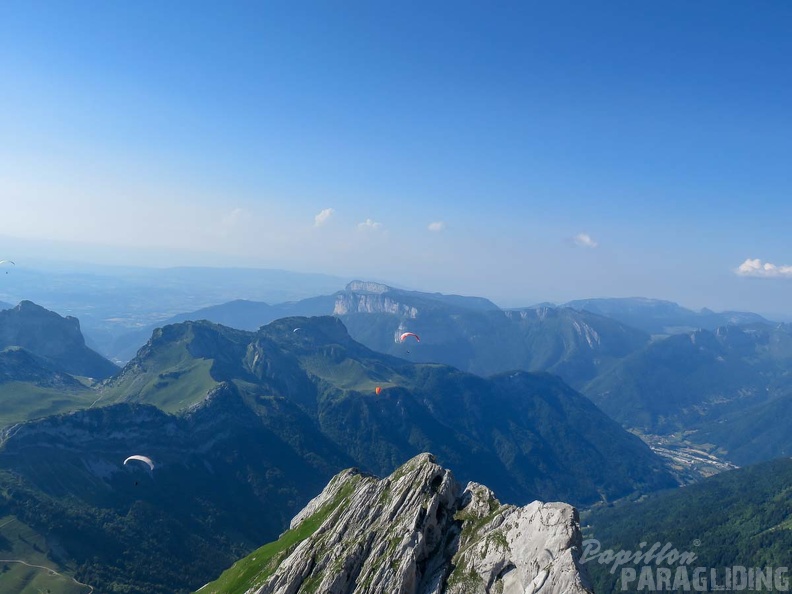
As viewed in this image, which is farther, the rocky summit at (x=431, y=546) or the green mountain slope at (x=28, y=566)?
the green mountain slope at (x=28, y=566)

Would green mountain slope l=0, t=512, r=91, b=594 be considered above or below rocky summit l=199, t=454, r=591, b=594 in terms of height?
below

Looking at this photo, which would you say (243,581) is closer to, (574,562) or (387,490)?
(387,490)

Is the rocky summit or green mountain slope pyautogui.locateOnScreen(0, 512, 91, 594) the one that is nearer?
the rocky summit

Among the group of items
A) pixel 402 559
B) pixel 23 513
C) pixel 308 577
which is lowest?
pixel 23 513

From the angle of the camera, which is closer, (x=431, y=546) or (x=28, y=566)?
(x=431, y=546)

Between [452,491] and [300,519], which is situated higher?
[452,491]

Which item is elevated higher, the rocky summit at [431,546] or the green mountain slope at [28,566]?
the rocky summit at [431,546]

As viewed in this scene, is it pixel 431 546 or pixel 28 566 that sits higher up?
pixel 431 546

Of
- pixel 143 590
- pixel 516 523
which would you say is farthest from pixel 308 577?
pixel 143 590
